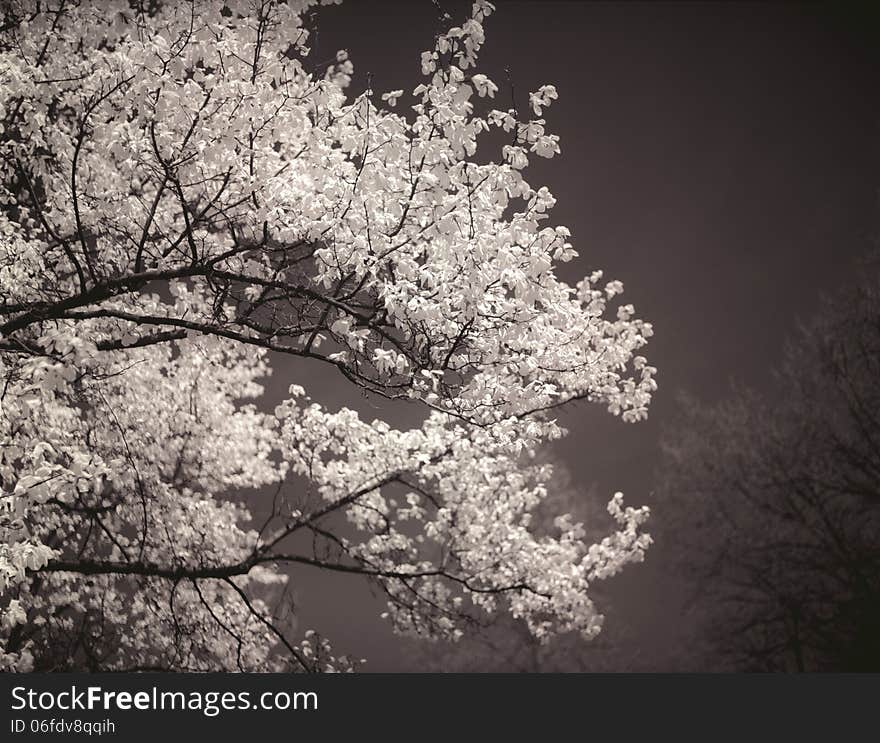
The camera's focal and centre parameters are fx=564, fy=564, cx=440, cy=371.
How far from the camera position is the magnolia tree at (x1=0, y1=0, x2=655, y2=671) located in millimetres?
4496

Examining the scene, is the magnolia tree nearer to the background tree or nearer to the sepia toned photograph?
the sepia toned photograph

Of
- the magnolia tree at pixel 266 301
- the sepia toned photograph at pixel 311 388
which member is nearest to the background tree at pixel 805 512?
the sepia toned photograph at pixel 311 388

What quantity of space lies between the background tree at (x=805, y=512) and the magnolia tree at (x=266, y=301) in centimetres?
817

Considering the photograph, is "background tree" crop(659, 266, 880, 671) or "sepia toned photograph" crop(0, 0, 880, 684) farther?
"background tree" crop(659, 266, 880, 671)

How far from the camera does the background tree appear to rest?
44.5 feet

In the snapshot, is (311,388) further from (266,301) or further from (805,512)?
(805,512)

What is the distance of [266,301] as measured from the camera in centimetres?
514

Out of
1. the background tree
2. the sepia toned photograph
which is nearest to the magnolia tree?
the sepia toned photograph

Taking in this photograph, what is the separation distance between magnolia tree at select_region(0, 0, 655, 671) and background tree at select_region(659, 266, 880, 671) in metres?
8.17

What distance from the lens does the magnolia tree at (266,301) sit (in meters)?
4.50

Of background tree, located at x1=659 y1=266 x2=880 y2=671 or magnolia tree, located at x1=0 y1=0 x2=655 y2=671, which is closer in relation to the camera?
magnolia tree, located at x1=0 y1=0 x2=655 y2=671

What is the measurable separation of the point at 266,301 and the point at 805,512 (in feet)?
50.0

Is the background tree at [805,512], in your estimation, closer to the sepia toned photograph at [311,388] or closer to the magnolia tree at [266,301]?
the sepia toned photograph at [311,388]

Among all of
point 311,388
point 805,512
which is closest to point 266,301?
point 311,388
